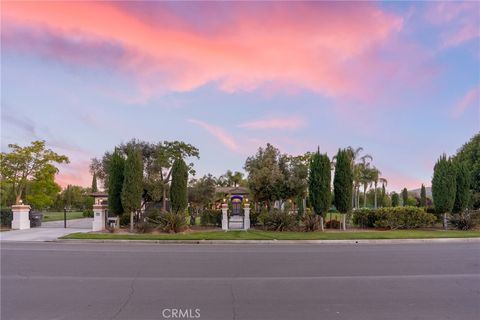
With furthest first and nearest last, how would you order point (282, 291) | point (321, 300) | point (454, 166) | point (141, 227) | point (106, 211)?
point (454, 166) → point (106, 211) → point (141, 227) → point (282, 291) → point (321, 300)

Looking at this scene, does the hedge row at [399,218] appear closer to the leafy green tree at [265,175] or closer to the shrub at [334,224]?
the shrub at [334,224]

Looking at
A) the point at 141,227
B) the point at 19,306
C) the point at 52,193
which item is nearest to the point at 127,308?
the point at 19,306

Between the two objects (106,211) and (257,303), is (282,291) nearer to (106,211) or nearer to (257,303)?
(257,303)

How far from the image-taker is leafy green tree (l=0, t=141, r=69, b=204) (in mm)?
32562

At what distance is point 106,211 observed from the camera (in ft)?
84.3

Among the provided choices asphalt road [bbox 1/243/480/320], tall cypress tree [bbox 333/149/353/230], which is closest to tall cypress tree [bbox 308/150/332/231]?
tall cypress tree [bbox 333/149/353/230]

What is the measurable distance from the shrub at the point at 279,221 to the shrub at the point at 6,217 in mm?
18010

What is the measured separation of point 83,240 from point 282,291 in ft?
48.1

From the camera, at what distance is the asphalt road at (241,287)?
21.0ft

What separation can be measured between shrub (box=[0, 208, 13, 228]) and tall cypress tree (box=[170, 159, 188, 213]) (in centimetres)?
1191

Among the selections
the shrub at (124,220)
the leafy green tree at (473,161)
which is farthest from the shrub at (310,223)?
the leafy green tree at (473,161)

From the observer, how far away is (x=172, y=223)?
74.4ft

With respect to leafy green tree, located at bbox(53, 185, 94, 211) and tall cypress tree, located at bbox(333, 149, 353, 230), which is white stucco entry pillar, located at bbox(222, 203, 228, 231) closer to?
tall cypress tree, located at bbox(333, 149, 353, 230)

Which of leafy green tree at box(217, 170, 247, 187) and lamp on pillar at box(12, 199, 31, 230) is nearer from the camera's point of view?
lamp on pillar at box(12, 199, 31, 230)
